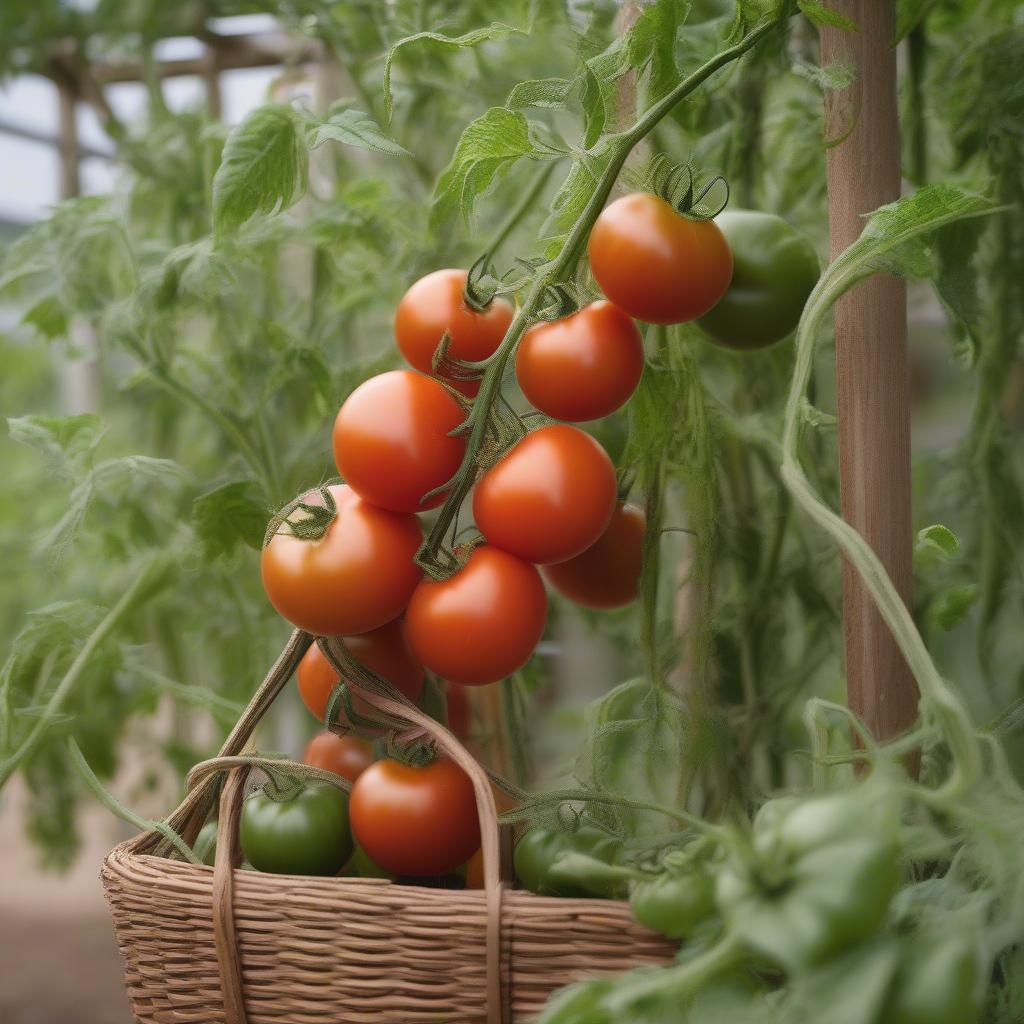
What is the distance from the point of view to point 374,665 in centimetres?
60

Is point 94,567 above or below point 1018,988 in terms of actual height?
below

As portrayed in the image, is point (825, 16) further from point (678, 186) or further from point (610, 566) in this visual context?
point (610, 566)

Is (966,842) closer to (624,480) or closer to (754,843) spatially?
(754,843)

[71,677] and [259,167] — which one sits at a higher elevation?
[259,167]

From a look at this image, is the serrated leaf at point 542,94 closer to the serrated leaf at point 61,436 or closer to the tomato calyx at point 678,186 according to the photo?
the tomato calyx at point 678,186

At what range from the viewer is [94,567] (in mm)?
1102

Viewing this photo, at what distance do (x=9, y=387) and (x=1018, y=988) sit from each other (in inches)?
83.9

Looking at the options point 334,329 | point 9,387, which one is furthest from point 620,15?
point 9,387

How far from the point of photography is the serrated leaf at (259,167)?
0.63m

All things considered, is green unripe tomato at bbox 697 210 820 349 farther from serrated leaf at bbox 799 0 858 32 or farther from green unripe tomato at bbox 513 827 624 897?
green unripe tomato at bbox 513 827 624 897

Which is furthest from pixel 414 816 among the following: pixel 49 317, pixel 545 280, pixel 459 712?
pixel 49 317

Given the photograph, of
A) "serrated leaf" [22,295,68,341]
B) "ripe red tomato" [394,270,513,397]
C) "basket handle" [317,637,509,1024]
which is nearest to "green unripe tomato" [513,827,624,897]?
"basket handle" [317,637,509,1024]

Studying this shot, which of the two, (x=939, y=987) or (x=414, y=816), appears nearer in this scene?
(x=939, y=987)

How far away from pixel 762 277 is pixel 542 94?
0.51ft
